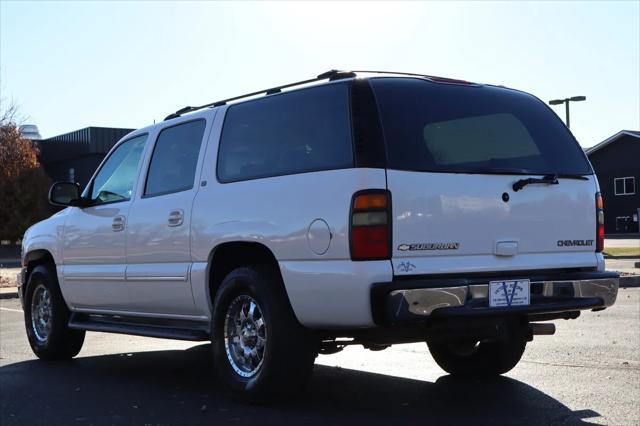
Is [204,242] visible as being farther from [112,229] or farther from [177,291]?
[112,229]

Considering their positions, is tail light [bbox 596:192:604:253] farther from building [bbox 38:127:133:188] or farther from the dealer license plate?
building [bbox 38:127:133:188]

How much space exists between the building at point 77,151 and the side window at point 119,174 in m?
34.9

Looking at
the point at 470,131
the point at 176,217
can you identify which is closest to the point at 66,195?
the point at 176,217

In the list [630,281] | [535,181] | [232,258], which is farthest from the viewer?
[630,281]

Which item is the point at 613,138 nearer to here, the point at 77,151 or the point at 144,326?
the point at 77,151

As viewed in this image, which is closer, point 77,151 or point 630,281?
point 630,281

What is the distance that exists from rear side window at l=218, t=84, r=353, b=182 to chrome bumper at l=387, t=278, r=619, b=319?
884mm

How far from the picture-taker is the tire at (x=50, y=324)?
8281 millimetres

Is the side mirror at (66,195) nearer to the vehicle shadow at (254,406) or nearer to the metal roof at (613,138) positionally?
the vehicle shadow at (254,406)

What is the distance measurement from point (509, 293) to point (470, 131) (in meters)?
1.09

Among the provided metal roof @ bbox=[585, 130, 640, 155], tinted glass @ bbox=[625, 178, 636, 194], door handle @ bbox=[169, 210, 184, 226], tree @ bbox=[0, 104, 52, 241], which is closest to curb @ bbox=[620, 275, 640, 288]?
door handle @ bbox=[169, 210, 184, 226]

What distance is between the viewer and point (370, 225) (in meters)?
5.08

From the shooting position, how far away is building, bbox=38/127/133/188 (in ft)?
141

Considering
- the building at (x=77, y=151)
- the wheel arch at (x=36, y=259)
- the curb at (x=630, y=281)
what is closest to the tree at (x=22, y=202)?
the building at (x=77, y=151)
